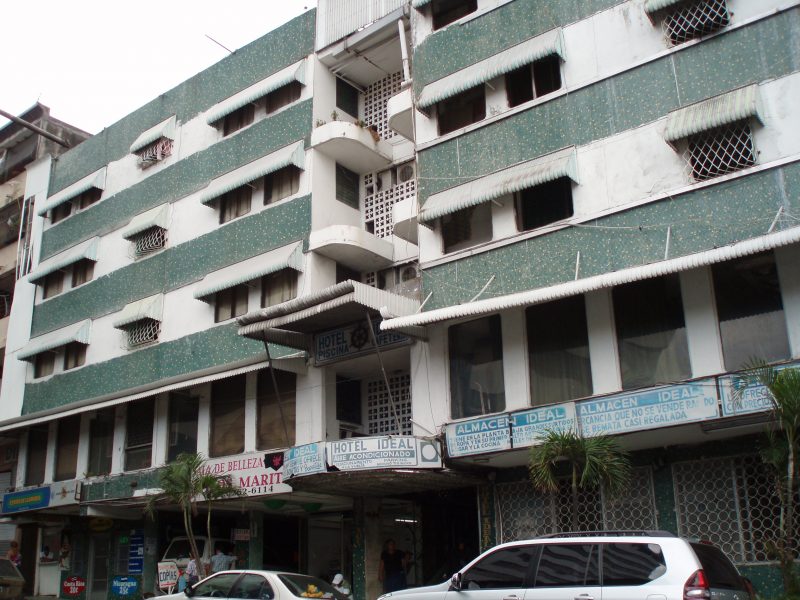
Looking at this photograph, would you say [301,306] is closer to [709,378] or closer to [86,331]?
[709,378]

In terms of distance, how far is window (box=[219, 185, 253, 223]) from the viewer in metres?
22.9

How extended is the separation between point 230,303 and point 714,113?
13097 millimetres

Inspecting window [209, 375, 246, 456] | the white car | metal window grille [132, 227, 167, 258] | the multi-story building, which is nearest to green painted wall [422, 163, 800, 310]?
the multi-story building

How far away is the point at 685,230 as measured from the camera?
1406cm

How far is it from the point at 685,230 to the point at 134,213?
17852 mm

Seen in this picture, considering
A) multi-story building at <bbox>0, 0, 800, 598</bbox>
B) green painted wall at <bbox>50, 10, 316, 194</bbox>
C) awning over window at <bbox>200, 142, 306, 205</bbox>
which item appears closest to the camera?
multi-story building at <bbox>0, 0, 800, 598</bbox>

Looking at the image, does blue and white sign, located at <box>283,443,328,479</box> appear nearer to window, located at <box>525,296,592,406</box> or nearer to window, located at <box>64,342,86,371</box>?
window, located at <box>525,296,592,406</box>

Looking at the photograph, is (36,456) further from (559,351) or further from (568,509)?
(559,351)

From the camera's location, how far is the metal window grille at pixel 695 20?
48.1 ft

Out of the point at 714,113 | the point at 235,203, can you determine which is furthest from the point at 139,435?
the point at 714,113

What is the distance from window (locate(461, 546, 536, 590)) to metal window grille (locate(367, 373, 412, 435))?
9924 millimetres

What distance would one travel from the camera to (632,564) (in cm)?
902

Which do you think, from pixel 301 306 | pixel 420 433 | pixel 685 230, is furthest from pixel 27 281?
pixel 685 230

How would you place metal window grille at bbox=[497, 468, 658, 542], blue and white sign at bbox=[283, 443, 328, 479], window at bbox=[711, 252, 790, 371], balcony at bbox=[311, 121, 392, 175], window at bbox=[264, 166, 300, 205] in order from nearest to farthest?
window at bbox=[711, 252, 790, 371]
metal window grille at bbox=[497, 468, 658, 542]
blue and white sign at bbox=[283, 443, 328, 479]
balcony at bbox=[311, 121, 392, 175]
window at bbox=[264, 166, 300, 205]
